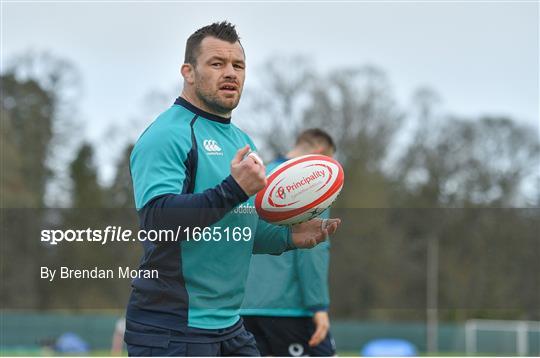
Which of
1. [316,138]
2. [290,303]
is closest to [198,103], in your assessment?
[290,303]

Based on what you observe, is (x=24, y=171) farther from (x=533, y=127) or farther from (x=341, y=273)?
(x=533, y=127)

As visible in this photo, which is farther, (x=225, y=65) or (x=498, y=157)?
(x=498, y=157)

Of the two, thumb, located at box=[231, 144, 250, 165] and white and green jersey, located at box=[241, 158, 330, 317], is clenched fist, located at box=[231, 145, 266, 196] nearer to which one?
thumb, located at box=[231, 144, 250, 165]

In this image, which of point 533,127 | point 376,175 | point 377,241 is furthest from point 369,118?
point 533,127

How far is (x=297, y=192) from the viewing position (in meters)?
4.84

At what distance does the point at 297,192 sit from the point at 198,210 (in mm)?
850

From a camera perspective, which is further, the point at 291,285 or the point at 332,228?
the point at 291,285

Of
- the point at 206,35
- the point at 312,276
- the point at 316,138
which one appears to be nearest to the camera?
the point at 206,35

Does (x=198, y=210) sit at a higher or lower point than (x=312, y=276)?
lower

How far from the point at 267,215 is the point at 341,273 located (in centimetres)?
3502

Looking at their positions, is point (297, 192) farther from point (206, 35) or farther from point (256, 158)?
point (206, 35)

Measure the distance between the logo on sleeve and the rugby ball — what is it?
1.28ft

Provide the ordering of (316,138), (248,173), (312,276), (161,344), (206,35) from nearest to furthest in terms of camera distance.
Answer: (248,173) < (161,344) < (206,35) < (312,276) < (316,138)

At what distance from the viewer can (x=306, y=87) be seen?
36.1 metres
